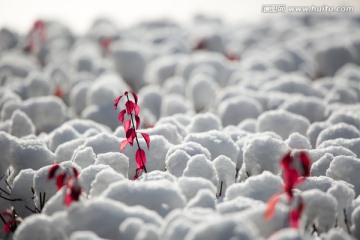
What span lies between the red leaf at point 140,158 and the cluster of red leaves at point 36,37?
2.81 m

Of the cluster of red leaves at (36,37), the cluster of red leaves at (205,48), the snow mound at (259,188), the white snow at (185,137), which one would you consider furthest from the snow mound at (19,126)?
the cluster of red leaves at (36,37)

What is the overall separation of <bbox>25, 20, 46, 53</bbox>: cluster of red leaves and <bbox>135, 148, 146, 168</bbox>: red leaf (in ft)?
9.23

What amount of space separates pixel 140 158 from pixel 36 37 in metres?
3.13

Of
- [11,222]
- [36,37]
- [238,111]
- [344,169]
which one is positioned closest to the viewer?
[11,222]

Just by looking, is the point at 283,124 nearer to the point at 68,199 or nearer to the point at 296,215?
the point at 296,215

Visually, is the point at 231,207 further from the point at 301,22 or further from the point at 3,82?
the point at 301,22

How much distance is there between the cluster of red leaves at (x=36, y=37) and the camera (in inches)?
161

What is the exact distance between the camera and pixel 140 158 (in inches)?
60.1

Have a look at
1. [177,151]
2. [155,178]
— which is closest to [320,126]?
[177,151]

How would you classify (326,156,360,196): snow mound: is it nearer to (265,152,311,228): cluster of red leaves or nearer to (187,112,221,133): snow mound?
(265,152,311,228): cluster of red leaves

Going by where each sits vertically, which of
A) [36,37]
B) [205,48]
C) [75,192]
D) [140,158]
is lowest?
[205,48]

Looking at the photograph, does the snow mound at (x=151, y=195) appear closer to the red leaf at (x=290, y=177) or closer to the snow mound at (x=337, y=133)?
the red leaf at (x=290, y=177)

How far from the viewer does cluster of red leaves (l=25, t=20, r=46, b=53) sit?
409 cm

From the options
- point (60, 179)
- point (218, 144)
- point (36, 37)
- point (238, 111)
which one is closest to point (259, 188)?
point (218, 144)
